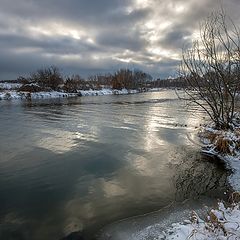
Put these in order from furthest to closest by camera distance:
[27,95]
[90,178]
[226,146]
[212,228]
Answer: [27,95], [226,146], [90,178], [212,228]

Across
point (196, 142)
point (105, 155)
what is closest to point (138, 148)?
point (105, 155)

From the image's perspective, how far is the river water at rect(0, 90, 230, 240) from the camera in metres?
7.72

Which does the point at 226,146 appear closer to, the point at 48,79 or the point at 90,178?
the point at 90,178

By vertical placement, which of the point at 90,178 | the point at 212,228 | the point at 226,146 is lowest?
the point at 90,178

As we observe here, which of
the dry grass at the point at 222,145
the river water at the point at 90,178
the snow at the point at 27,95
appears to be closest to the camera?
the river water at the point at 90,178

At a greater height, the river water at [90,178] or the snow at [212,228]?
the snow at [212,228]

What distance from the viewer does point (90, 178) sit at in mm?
10703

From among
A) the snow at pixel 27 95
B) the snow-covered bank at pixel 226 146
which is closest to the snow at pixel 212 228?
the snow-covered bank at pixel 226 146

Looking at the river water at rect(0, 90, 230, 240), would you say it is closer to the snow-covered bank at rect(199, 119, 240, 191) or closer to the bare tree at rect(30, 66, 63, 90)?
the snow-covered bank at rect(199, 119, 240, 191)

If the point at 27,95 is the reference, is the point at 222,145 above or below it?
below

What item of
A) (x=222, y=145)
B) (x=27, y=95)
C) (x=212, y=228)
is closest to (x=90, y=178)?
(x=212, y=228)

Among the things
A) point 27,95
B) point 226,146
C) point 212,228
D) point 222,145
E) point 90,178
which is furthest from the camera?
point 27,95

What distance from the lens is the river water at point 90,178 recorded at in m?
7.72

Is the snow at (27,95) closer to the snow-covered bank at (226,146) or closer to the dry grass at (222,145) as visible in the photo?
the snow-covered bank at (226,146)
